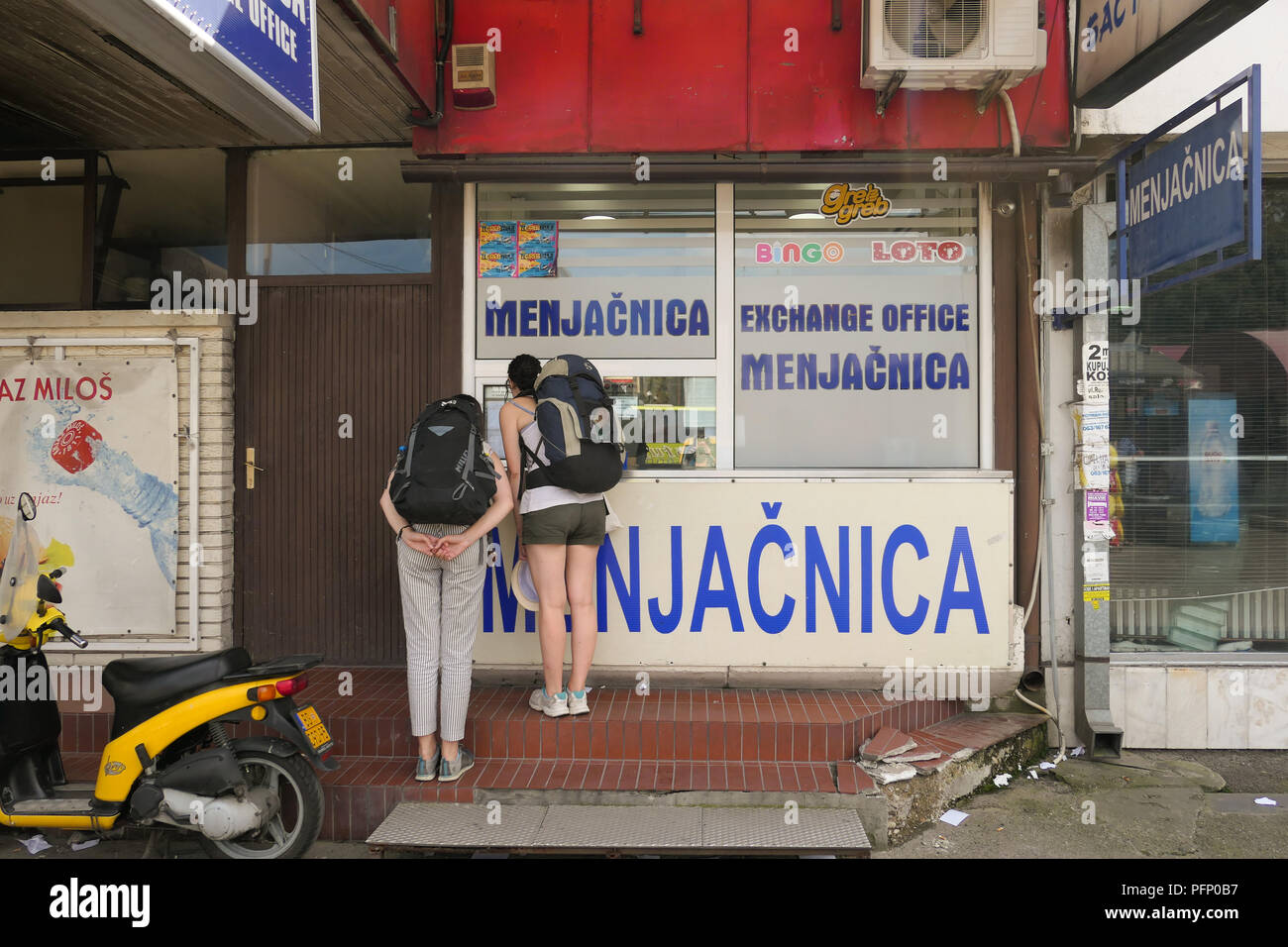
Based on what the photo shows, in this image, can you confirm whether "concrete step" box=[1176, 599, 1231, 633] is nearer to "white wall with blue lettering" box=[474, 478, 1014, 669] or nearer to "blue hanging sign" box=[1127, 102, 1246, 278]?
"white wall with blue lettering" box=[474, 478, 1014, 669]

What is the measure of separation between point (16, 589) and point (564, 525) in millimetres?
2442

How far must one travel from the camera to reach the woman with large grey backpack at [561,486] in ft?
13.8

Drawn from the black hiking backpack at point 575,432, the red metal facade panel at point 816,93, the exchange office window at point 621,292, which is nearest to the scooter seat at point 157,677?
the black hiking backpack at point 575,432

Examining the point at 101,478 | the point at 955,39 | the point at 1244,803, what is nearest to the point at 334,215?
the point at 101,478

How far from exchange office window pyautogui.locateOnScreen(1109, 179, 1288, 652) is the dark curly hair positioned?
364 cm

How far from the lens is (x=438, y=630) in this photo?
3.99m

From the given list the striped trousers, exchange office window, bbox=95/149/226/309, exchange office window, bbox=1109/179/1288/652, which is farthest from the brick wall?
exchange office window, bbox=1109/179/1288/652

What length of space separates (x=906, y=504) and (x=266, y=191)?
455 centimetres

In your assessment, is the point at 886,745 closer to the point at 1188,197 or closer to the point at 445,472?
the point at 445,472

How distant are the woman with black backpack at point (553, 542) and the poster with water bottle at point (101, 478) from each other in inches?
91.4

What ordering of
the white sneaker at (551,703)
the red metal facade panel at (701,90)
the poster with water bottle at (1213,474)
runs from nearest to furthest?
the white sneaker at (551,703)
the red metal facade panel at (701,90)
the poster with water bottle at (1213,474)

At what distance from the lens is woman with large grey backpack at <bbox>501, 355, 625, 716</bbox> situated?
420cm

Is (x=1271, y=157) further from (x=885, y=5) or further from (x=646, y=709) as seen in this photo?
(x=646, y=709)

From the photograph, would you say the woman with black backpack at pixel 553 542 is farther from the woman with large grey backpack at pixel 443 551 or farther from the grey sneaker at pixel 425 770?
the grey sneaker at pixel 425 770
